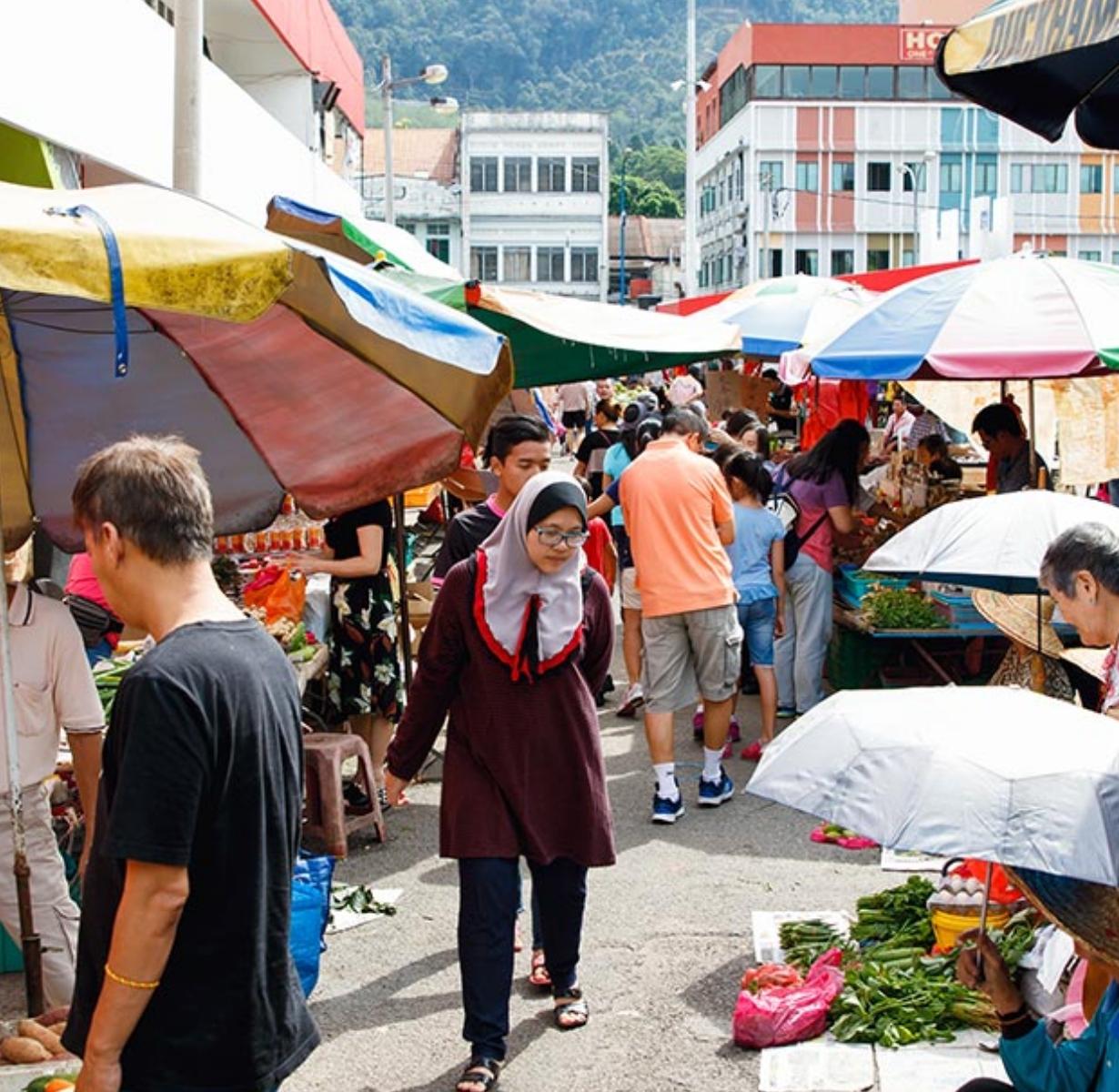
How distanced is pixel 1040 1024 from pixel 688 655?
15.7 feet

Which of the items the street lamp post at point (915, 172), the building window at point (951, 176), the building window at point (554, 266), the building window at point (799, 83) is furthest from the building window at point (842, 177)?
the building window at point (554, 266)

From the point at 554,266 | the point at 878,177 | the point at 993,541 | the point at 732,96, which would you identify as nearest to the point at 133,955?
the point at 993,541

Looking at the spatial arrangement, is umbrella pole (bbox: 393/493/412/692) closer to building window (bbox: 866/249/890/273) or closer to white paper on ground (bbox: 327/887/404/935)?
white paper on ground (bbox: 327/887/404/935)

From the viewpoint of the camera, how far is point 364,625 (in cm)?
801

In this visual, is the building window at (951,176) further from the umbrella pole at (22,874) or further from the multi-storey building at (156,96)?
the umbrella pole at (22,874)

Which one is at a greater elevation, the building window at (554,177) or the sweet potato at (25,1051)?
the building window at (554,177)

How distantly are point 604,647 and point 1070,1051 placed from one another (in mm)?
2342

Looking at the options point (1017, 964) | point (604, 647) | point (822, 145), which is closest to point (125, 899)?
point (604, 647)

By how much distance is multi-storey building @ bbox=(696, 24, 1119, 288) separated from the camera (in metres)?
71.5

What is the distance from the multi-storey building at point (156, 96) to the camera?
10.4 m

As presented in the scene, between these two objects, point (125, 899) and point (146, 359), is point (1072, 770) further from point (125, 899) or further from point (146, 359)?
point (146, 359)

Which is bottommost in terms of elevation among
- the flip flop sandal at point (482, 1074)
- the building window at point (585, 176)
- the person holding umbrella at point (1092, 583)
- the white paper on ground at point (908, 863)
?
the flip flop sandal at point (482, 1074)

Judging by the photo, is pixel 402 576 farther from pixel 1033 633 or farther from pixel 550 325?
pixel 1033 633

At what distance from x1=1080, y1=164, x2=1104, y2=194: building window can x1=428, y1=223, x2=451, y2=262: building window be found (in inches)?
1155
